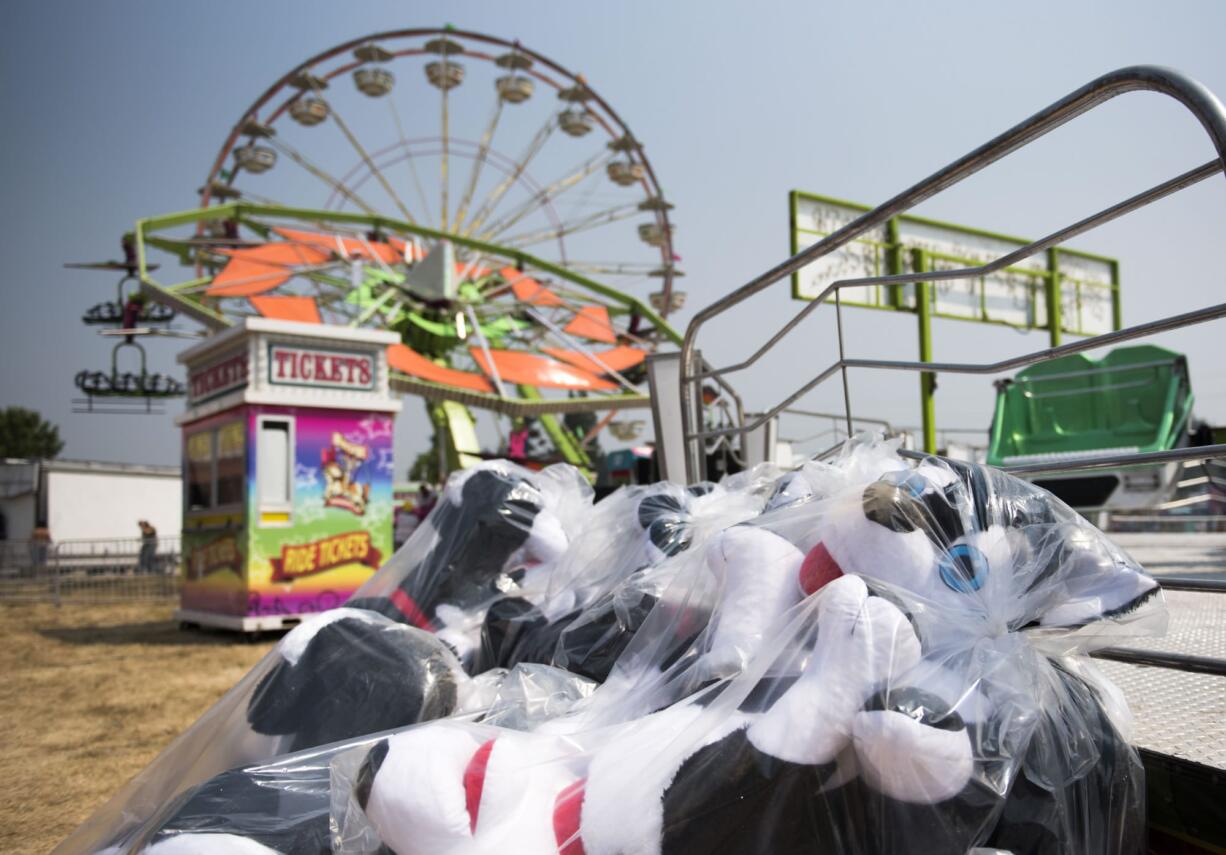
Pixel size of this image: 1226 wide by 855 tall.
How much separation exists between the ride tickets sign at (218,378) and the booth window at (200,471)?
0.32 m

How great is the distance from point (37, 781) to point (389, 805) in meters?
2.44

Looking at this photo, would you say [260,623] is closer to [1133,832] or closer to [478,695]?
[478,695]

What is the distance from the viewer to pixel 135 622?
7.86 meters

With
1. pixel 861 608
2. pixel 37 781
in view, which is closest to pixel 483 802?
pixel 861 608

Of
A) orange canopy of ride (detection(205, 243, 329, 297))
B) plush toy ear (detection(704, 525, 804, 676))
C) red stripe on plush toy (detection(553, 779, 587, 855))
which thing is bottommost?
red stripe on plush toy (detection(553, 779, 587, 855))

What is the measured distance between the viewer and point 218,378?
6.85 m

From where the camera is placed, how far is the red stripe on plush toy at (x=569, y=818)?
3.03 feet

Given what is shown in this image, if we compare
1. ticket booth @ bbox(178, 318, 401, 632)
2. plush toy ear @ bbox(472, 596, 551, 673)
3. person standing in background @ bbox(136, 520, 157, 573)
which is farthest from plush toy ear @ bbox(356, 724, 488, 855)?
person standing in background @ bbox(136, 520, 157, 573)

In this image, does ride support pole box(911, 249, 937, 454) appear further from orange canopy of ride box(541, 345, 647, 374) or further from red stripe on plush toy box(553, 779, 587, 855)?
orange canopy of ride box(541, 345, 647, 374)

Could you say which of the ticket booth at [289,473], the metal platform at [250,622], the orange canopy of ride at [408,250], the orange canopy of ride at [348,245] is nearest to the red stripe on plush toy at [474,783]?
the metal platform at [250,622]

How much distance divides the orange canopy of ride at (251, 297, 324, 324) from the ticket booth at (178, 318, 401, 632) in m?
7.44

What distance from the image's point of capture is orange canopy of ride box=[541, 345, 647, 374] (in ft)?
53.0

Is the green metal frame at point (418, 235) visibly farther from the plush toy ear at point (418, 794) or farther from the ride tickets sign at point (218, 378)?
the plush toy ear at point (418, 794)

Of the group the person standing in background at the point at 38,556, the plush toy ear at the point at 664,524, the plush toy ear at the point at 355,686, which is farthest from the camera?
the person standing in background at the point at 38,556
